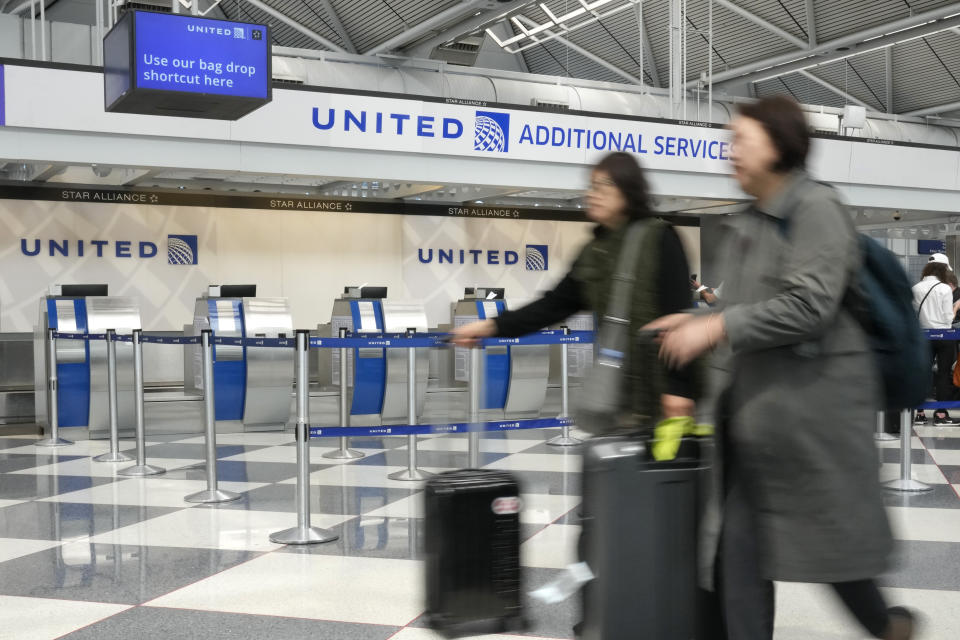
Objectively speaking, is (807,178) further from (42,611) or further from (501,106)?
(501,106)

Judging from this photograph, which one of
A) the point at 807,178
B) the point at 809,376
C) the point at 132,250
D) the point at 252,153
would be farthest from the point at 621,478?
the point at 132,250

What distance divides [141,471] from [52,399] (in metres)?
2.36

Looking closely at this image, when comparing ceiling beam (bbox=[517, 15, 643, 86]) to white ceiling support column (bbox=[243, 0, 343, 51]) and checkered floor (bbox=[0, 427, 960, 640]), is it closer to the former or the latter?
white ceiling support column (bbox=[243, 0, 343, 51])

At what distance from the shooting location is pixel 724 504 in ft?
7.33

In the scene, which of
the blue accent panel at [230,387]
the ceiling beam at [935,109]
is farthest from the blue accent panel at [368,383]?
the ceiling beam at [935,109]

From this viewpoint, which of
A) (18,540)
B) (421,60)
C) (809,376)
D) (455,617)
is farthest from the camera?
(421,60)

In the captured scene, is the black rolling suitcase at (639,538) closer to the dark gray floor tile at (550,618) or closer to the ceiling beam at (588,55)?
the dark gray floor tile at (550,618)

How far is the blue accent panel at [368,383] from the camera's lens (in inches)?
383

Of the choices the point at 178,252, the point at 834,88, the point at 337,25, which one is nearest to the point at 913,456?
the point at 178,252

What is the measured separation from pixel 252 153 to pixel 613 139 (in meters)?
3.88

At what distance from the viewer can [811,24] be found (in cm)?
1448

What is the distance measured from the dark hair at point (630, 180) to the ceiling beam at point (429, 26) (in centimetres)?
974

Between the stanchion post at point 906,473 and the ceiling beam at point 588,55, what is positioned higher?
the ceiling beam at point 588,55

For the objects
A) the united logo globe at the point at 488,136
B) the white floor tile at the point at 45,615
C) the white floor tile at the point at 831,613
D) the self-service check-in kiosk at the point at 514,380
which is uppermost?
the united logo globe at the point at 488,136
